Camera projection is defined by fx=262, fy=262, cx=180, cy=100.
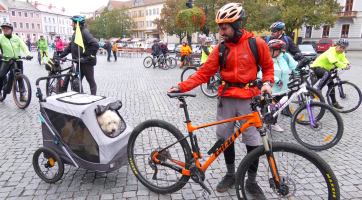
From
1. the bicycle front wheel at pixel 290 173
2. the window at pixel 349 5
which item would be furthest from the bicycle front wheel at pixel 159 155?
the window at pixel 349 5

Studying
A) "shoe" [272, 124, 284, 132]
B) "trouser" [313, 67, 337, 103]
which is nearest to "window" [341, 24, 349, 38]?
"trouser" [313, 67, 337, 103]

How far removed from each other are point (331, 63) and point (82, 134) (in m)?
5.50

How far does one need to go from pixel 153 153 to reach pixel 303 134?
2.53m

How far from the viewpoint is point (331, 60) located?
18.6 ft

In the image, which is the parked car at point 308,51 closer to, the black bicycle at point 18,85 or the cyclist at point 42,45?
the cyclist at point 42,45

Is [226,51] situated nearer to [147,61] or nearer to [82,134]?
[82,134]

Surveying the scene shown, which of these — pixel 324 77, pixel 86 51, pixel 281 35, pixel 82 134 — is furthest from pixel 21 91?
pixel 324 77

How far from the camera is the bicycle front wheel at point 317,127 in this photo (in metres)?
3.78

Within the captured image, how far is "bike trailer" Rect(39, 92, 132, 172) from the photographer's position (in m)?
2.69

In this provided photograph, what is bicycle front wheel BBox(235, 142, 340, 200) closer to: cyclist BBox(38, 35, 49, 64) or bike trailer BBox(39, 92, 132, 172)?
bike trailer BBox(39, 92, 132, 172)

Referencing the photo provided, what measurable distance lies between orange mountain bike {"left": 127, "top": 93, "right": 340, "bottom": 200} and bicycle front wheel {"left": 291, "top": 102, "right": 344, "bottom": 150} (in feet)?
4.90

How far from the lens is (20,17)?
259ft

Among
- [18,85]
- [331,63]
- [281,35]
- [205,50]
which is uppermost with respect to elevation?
[281,35]

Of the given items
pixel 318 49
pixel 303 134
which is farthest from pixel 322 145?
pixel 318 49
